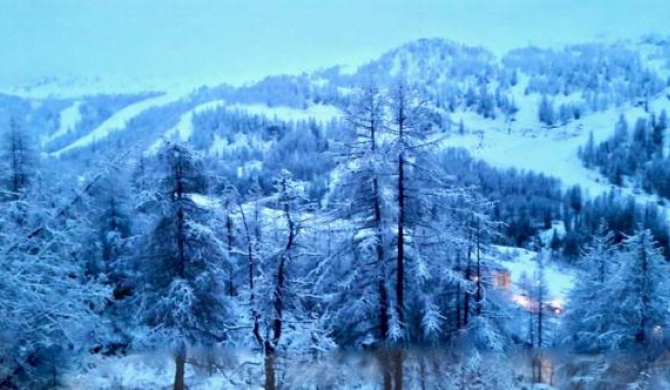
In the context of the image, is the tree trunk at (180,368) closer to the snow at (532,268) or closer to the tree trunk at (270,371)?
the tree trunk at (270,371)

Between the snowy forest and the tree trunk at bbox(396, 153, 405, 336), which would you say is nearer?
the snowy forest

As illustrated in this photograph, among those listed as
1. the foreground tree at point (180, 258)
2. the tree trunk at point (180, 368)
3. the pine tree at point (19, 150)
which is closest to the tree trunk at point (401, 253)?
the foreground tree at point (180, 258)

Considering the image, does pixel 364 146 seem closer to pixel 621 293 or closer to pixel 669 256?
pixel 621 293

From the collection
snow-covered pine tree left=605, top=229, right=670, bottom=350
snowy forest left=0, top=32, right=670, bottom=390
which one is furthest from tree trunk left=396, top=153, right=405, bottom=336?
snow-covered pine tree left=605, top=229, right=670, bottom=350

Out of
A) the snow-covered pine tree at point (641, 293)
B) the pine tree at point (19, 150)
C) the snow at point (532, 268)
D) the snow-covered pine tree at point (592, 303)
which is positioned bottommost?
the snow at point (532, 268)

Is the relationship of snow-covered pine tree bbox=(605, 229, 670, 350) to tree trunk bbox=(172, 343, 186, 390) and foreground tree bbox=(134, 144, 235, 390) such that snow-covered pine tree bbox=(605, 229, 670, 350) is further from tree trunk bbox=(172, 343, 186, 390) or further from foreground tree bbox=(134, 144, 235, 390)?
tree trunk bbox=(172, 343, 186, 390)

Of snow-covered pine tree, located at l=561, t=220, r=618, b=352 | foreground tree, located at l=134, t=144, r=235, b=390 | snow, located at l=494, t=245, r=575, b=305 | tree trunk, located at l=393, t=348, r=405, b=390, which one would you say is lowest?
snow, located at l=494, t=245, r=575, b=305

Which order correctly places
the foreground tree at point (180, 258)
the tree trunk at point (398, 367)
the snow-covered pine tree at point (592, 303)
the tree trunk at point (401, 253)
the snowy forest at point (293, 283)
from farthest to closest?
the snow-covered pine tree at point (592, 303) → the foreground tree at point (180, 258) → the tree trunk at point (398, 367) → the tree trunk at point (401, 253) → the snowy forest at point (293, 283)

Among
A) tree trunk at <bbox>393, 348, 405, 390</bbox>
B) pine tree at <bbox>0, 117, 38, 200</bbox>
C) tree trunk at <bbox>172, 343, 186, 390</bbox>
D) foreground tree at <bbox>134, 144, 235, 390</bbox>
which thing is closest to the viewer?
tree trunk at <bbox>393, 348, 405, 390</bbox>

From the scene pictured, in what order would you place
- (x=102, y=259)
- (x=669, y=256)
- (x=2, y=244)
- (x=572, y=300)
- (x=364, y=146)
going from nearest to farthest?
(x=2, y=244), (x=364, y=146), (x=102, y=259), (x=572, y=300), (x=669, y=256)

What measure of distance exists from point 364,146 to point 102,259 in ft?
61.5

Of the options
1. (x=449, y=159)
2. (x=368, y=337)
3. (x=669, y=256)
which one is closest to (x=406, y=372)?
(x=368, y=337)

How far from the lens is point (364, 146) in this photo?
13.1 metres

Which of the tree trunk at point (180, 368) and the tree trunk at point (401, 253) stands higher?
the tree trunk at point (401, 253)
